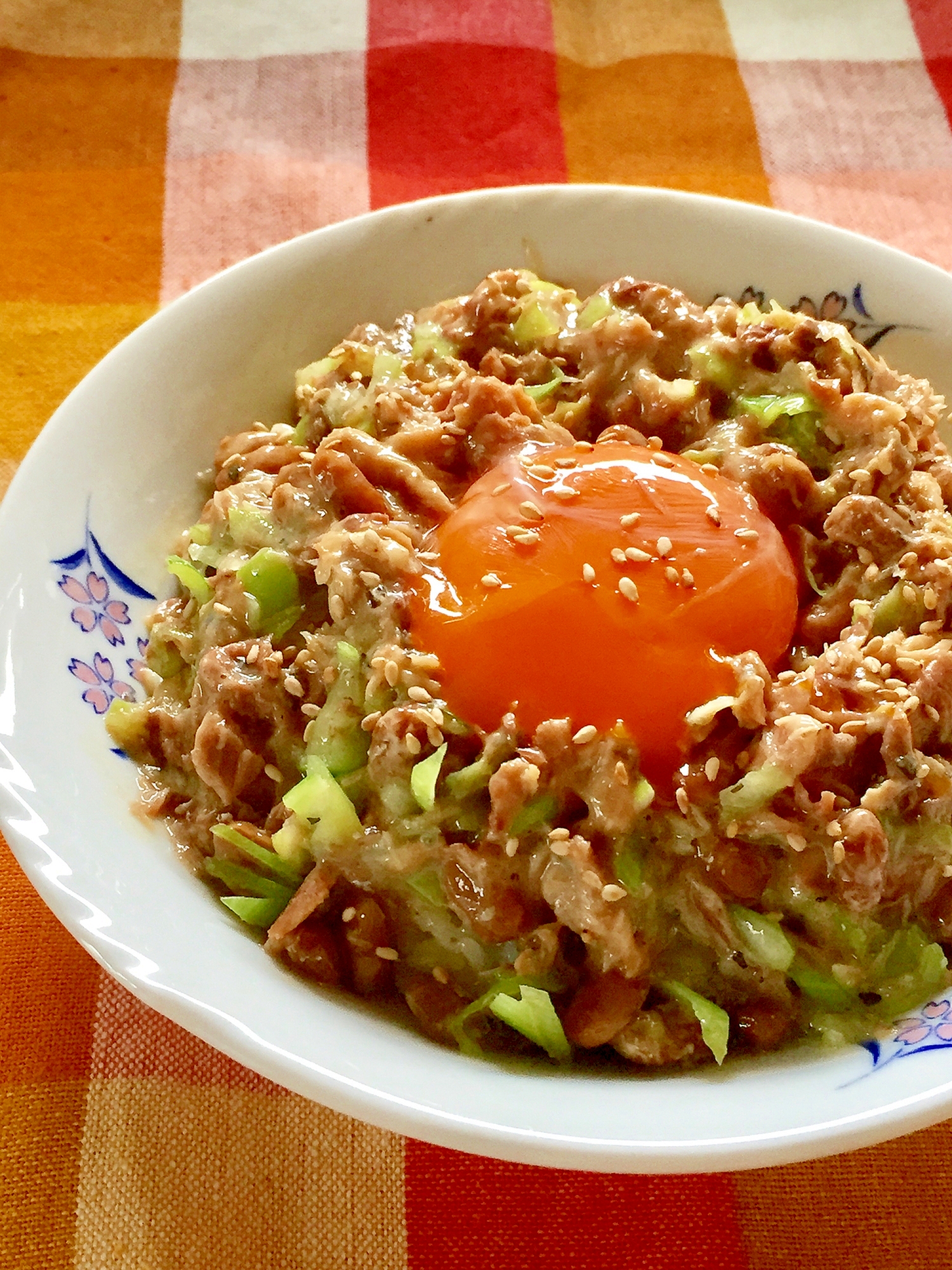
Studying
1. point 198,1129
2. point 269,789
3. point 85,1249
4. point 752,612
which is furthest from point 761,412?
point 85,1249

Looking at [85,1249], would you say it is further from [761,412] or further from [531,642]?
[761,412]

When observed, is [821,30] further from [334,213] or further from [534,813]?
[534,813]

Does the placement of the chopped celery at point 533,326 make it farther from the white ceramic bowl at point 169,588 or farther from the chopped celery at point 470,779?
the chopped celery at point 470,779

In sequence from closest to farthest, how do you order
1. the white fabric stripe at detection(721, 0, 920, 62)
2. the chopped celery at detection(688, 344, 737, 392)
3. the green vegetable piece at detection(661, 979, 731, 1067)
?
the green vegetable piece at detection(661, 979, 731, 1067)
the chopped celery at detection(688, 344, 737, 392)
the white fabric stripe at detection(721, 0, 920, 62)

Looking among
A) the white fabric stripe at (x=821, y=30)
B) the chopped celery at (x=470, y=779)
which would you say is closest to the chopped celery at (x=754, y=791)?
the chopped celery at (x=470, y=779)

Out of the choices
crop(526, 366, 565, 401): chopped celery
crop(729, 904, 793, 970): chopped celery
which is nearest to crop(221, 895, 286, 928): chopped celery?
crop(729, 904, 793, 970): chopped celery

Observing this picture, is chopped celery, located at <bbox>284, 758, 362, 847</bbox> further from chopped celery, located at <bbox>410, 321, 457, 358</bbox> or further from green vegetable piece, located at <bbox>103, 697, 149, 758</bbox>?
chopped celery, located at <bbox>410, 321, 457, 358</bbox>
